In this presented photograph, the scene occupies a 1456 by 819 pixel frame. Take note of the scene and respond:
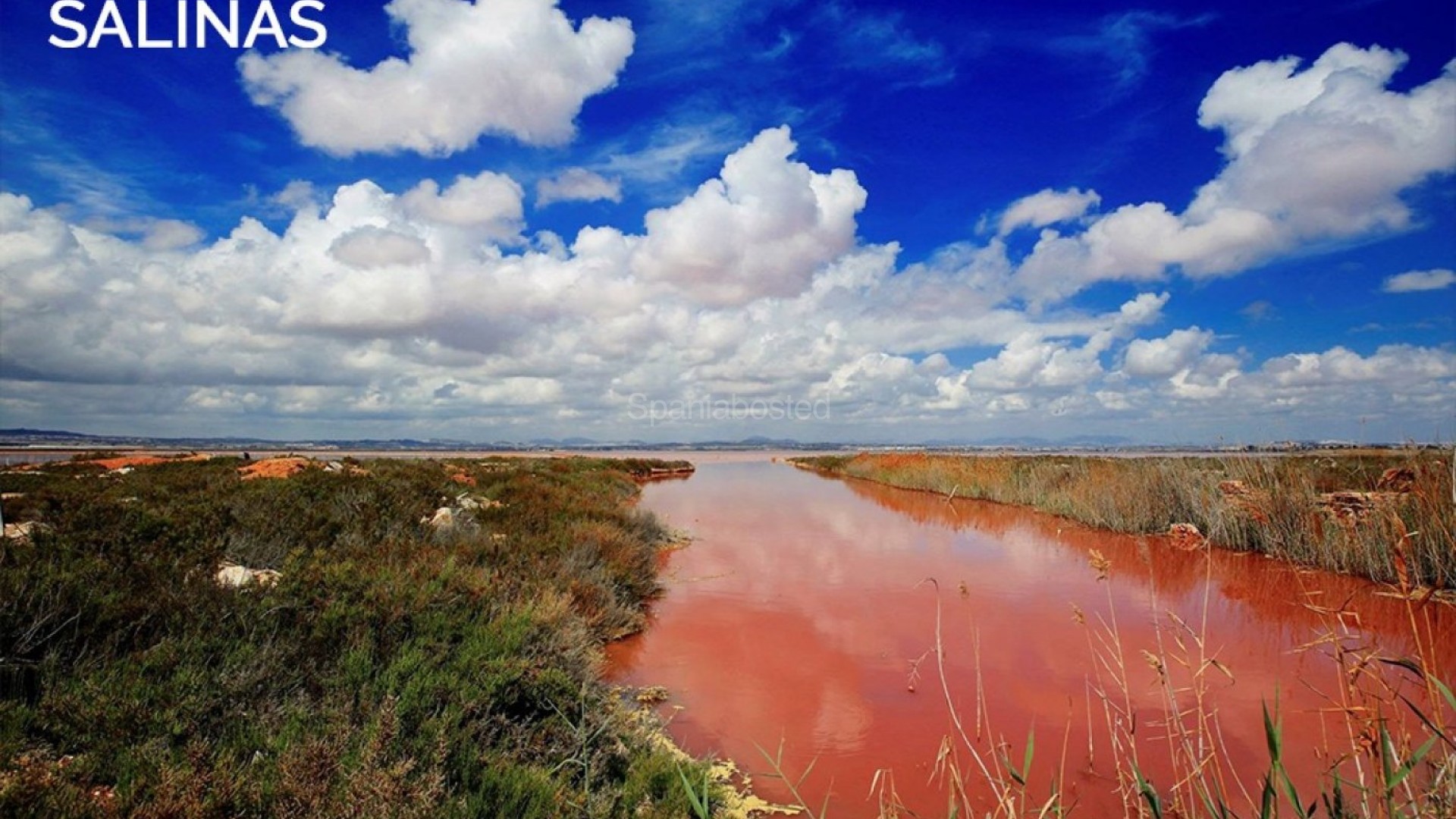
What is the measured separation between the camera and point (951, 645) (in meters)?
7.14

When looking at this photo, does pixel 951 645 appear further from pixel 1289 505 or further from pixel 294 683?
pixel 1289 505

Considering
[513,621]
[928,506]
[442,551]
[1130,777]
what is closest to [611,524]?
[442,551]

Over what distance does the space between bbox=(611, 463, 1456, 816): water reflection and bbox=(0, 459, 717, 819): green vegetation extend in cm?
101

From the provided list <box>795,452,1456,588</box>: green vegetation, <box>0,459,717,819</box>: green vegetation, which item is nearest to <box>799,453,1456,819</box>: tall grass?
<box>795,452,1456,588</box>: green vegetation

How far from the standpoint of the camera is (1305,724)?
17.2 feet

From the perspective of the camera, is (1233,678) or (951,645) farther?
(951,645)

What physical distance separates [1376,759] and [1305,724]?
3.88 meters

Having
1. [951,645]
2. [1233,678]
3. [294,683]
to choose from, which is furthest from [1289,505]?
[294,683]

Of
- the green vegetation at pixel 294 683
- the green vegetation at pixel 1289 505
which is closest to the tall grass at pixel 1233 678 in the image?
the green vegetation at pixel 1289 505

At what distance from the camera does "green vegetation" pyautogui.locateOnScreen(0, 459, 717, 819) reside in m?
3.00

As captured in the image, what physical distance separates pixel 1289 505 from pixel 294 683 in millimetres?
13981

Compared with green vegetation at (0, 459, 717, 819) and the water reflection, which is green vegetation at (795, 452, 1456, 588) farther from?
green vegetation at (0, 459, 717, 819)

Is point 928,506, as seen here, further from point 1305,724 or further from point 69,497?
point 69,497

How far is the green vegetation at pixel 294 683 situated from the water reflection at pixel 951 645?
3.31 feet
